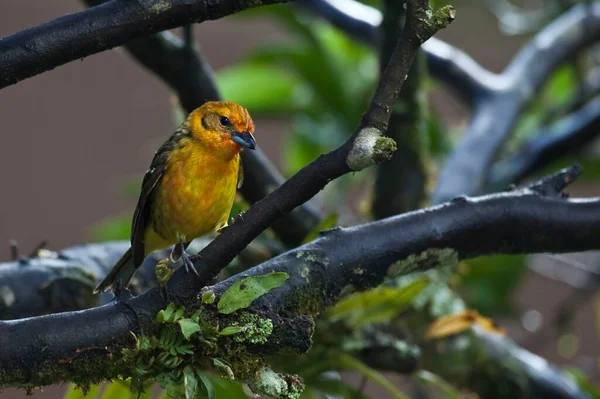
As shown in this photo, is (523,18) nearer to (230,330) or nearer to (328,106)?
(328,106)

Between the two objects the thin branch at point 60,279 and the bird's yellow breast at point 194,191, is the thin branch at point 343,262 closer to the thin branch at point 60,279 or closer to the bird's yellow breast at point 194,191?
the bird's yellow breast at point 194,191

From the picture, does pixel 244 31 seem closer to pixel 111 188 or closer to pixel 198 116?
pixel 111 188

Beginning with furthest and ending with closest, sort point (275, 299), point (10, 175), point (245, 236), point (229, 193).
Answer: point (10, 175)
point (229, 193)
point (275, 299)
point (245, 236)

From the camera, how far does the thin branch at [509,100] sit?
2.63 meters

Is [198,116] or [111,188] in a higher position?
[198,116]

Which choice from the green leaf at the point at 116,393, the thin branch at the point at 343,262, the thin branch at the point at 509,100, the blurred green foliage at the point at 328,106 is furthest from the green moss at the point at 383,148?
the blurred green foliage at the point at 328,106

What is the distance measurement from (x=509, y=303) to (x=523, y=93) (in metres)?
0.78

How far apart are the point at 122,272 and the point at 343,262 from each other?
2.10ft

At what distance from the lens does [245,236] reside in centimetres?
118

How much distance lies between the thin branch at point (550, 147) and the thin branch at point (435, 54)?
324 mm

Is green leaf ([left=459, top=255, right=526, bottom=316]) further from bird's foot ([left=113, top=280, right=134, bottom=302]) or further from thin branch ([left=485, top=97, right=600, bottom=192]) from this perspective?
bird's foot ([left=113, top=280, right=134, bottom=302])

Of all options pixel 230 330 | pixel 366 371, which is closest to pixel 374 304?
pixel 366 371

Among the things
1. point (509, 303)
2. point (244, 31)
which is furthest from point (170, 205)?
point (244, 31)

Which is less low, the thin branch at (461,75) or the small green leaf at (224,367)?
the thin branch at (461,75)
